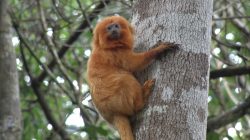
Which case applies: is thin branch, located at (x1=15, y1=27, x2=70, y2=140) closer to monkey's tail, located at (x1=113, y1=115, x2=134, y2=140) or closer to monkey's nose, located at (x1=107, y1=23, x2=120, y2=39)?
monkey's nose, located at (x1=107, y1=23, x2=120, y2=39)

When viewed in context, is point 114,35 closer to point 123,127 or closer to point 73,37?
point 123,127

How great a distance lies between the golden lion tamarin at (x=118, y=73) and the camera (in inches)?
119

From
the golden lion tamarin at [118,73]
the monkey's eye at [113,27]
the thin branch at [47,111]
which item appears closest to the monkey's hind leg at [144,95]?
the golden lion tamarin at [118,73]

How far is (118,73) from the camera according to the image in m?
3.48

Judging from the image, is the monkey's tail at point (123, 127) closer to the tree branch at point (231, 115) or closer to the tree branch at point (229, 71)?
the tree branch at point (229, 71)

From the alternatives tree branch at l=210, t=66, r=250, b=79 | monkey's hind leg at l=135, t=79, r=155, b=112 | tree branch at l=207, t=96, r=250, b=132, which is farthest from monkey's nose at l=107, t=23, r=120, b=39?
tree branch at l=207, t=96, r=250, b=132

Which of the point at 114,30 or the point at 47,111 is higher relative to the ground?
the point at 114,30

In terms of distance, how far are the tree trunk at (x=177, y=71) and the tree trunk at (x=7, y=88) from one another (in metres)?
1.82

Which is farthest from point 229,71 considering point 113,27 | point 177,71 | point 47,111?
point 47,111

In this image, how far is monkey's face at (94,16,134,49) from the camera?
12.0ft

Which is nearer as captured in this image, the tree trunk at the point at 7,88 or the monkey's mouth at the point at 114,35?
the monkey's mouth at the point at 114,35

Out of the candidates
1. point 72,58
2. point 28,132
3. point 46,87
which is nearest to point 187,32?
point 28,132

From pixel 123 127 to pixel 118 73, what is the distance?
0.53 metres

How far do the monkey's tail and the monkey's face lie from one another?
61 centimetres
